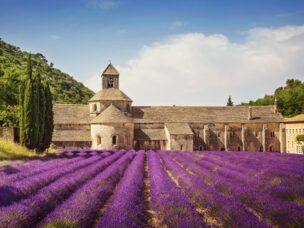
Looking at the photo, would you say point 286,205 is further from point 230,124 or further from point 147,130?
point 230,124

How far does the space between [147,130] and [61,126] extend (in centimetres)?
1134

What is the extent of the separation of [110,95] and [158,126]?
7884 millimetres

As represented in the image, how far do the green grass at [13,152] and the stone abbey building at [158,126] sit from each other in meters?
11.8

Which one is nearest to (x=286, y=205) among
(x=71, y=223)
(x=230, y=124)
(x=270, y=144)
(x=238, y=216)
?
(x=238, y=216)

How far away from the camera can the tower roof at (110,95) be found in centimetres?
3484

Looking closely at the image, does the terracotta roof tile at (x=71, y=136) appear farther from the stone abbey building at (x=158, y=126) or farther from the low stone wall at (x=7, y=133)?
the low stone wall at (x=7, y=133)

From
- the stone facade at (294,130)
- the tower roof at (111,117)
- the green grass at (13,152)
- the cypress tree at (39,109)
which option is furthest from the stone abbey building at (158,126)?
the green grass at (13,152)

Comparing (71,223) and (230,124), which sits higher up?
(230,124)

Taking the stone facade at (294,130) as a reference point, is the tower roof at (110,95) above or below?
above

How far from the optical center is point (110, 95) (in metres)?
35.6

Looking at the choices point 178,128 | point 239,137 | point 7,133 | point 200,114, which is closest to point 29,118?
point 7,133

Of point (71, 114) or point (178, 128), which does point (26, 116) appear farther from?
point (178, 128)

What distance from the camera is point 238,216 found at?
→ 5.32 metres

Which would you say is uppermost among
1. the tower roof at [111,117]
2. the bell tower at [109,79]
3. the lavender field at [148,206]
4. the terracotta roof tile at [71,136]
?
the bell tower at [109,79]
